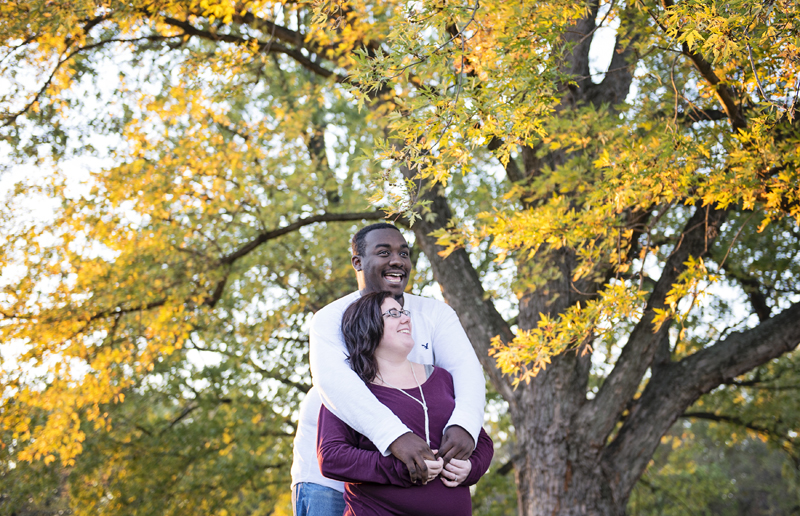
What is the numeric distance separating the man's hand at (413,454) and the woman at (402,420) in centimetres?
3

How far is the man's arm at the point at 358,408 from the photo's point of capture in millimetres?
2041

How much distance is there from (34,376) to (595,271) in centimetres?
596

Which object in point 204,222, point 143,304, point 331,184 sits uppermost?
point 331,184

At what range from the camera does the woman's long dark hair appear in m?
2.31

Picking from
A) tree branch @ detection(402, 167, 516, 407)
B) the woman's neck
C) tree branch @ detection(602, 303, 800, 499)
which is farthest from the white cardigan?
tree branch @ detection(602, 303, 800, 499)

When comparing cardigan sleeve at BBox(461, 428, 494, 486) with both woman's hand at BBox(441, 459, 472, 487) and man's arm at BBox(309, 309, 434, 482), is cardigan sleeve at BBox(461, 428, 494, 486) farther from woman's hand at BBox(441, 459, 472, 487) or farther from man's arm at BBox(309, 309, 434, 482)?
man's arm at BBox(309, 309, 434, 482)

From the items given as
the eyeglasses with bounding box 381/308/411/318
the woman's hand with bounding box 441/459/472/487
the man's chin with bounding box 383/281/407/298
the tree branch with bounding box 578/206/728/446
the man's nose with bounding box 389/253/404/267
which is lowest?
the woman's hand with bounding box 441/459/472/487

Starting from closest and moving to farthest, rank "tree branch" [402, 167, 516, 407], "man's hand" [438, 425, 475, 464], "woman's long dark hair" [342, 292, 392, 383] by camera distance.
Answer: "man's hand" [438, 425, 475, 464], "woman's long dark hair" [342, 292, 392, 383], "tree branch" [402, 167, 516, 407]

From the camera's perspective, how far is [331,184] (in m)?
9.00

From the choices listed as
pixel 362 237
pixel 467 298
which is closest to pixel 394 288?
pixel 362 237

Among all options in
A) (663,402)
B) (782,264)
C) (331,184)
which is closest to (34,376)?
(331,184)

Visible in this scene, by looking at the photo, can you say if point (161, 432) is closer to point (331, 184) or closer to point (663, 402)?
point (331, 184)

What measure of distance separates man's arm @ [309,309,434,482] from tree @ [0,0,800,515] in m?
0.82

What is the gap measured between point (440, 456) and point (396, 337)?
1.47 feet
